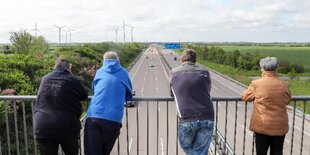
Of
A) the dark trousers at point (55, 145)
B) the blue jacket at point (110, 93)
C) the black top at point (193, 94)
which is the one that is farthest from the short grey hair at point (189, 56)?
the dark trousers at point (55, 145)

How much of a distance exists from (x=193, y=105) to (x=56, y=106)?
1.82 m

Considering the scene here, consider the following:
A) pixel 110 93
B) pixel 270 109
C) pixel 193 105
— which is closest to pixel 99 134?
pixel 110 93

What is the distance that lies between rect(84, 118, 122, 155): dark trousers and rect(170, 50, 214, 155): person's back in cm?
91

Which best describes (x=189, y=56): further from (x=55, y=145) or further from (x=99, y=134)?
(x=55, y=145)

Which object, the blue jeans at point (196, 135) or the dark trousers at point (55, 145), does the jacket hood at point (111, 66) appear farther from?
the blue jeans at point (196, 135)

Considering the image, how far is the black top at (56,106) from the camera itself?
4.80 metres

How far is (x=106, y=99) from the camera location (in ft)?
16.1

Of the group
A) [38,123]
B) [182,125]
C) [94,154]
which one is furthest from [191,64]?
[38,123]

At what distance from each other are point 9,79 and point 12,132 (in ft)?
13.3

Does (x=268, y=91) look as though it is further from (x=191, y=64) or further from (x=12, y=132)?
(x=12, y=132)

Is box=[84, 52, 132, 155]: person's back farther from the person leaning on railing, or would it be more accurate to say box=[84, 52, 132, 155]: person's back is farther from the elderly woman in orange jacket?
the elderly woman in orange jacket

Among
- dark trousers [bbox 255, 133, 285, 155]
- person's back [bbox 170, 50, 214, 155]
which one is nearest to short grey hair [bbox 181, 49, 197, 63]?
person's back [bbox 170, 50, 214, 155]

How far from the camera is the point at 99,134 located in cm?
492

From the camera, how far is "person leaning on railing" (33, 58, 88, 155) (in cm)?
480
